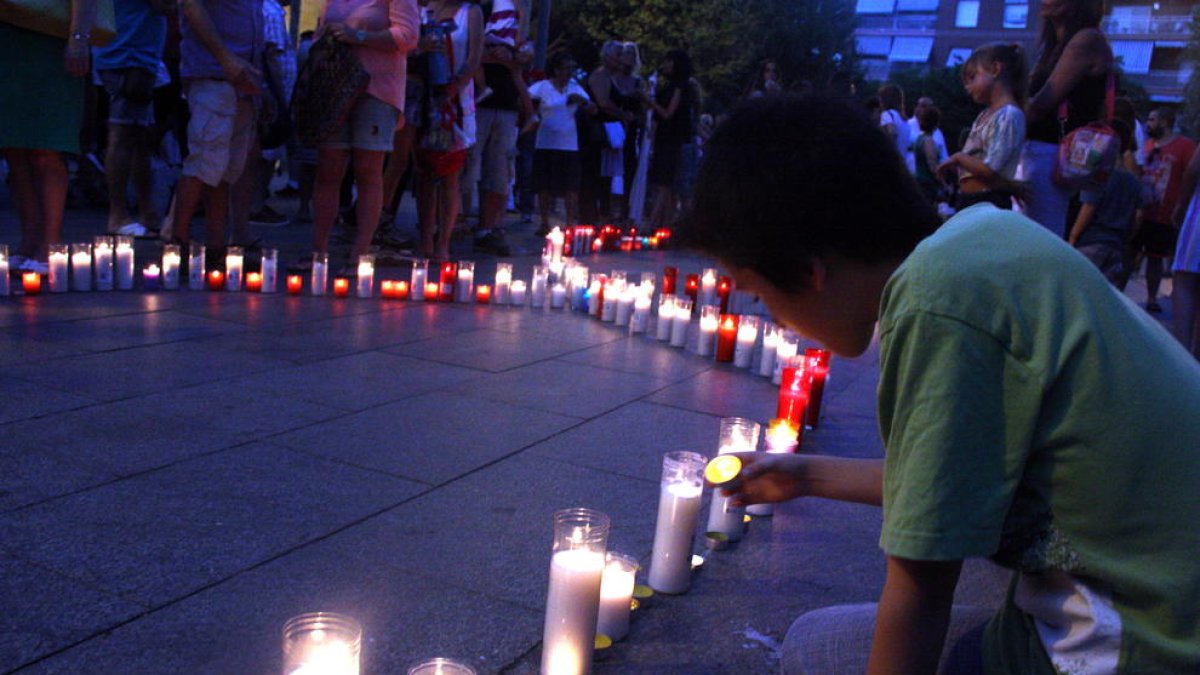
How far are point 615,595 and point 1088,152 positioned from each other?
3.76 meters

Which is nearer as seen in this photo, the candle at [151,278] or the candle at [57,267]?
the candle at [57,267]

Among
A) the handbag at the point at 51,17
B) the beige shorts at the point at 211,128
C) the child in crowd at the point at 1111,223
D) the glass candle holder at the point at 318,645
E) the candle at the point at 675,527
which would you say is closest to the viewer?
the glass candle holder at the point at 318,645

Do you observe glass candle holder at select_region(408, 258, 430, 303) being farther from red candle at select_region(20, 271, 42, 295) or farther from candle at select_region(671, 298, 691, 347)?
red candle at select_region(20, 271, 42, 295)

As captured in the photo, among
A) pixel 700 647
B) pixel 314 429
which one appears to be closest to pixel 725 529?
pixel 700 647

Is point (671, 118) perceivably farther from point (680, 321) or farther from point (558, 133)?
point (680, 321)

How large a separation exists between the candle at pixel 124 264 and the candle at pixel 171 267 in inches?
7.8

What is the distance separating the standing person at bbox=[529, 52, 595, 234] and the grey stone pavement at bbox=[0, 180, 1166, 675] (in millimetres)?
5989

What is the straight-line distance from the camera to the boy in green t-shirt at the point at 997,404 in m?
1.35

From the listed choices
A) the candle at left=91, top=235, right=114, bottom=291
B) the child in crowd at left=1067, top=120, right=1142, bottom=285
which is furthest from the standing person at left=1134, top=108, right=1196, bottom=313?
the candle at left=91, top=235, right=114, bottom=291

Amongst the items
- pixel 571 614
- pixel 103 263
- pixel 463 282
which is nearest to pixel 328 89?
pixel 463 282

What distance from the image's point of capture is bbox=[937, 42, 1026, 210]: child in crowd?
17.0 feet

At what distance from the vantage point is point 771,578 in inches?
122

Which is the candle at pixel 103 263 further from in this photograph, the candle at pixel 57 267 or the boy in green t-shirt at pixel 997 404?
the boy in green t-shirt at pixel 997 404

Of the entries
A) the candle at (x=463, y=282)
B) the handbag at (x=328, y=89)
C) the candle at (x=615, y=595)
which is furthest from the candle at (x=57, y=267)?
the candle at (x=615, y=595)
